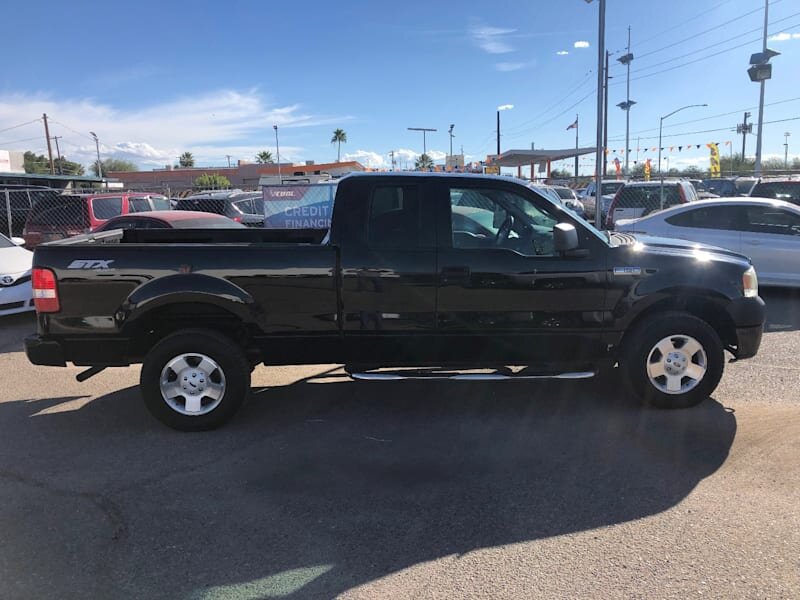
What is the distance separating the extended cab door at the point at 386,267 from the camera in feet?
15.0

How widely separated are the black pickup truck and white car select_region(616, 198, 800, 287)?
5135 mm

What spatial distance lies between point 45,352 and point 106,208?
9.92 m

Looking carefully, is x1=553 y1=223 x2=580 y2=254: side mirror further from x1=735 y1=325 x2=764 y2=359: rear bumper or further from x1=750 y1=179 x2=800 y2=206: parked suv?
x1=750 y1=179 x2=800 y2=206: parked suv

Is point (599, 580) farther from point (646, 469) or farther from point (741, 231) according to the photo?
point (741, 231)

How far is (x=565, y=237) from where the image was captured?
445 centimetres

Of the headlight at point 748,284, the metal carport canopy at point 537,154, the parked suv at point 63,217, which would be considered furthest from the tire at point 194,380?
the metal carport canopy at point 537,154

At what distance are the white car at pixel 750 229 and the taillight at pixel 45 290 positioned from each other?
8.56 metres

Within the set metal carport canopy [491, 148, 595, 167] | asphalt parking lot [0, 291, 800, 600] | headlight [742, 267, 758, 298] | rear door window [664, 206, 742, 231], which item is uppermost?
metal carport canopy [491, 148, 595, 167]

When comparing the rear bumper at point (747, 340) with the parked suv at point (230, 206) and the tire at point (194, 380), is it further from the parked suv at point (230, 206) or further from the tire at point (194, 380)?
the parked suv at point (230, 206)

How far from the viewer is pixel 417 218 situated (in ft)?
15.4

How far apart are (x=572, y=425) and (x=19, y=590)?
145 inches

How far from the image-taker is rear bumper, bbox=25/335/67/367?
4559mm

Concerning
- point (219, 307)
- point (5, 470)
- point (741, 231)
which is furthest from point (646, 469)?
point (741, 231)

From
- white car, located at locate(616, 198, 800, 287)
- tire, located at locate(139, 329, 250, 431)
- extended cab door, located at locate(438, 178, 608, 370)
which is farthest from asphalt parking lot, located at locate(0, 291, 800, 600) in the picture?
white car, located at locate(616, 198, 800, 287)
